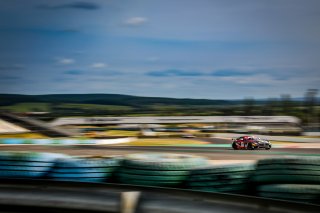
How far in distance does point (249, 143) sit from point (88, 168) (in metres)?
1.43

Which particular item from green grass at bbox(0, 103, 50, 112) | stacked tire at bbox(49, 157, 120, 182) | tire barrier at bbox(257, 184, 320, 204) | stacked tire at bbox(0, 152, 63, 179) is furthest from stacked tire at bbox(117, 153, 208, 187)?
green grass at bbox(0, 103, 50, 112)

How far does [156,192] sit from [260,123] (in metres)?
1.01

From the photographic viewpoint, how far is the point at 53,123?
4.07 meters

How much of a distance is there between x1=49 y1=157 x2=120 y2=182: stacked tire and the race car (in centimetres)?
107

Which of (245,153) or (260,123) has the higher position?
(260,123)

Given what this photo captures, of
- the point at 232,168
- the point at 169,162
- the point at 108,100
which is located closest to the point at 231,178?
the point at 232,168

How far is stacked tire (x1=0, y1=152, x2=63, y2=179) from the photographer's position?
14.0ft

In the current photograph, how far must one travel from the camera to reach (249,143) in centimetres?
372

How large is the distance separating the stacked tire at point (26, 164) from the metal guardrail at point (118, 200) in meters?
0.08

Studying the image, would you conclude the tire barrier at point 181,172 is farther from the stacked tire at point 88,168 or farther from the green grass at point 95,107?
the green grass at point 95,107

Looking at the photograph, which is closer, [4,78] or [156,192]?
[156,192]

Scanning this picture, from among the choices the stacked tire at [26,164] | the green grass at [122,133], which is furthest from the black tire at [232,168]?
the stacked tire at [26,164]

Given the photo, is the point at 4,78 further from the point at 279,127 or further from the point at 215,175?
the point at 279,127

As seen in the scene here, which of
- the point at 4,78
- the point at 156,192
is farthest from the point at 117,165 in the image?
the point at 4,78
